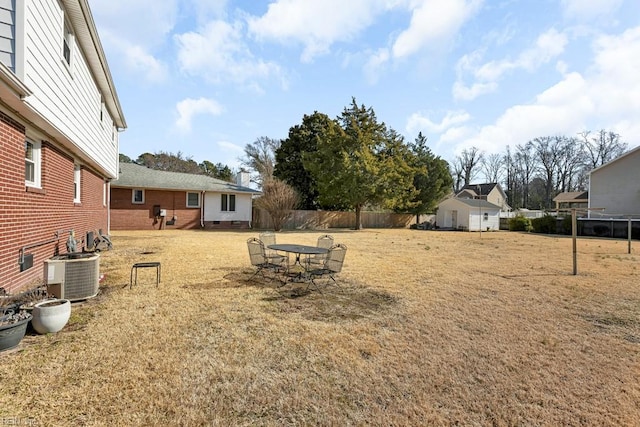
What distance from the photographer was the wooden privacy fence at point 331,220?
26109mm

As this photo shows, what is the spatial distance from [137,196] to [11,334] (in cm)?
1975

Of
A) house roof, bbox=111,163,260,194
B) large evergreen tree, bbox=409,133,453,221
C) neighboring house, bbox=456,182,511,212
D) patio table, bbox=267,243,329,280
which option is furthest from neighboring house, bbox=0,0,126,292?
neighboring house, bbox=456,182,511,212

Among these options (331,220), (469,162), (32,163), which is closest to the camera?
(32,163)

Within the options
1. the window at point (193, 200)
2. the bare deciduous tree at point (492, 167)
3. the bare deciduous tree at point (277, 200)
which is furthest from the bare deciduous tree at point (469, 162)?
the window at point (193, 200)

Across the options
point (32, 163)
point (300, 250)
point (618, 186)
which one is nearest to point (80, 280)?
point (32, 163)

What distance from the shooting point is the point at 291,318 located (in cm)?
482

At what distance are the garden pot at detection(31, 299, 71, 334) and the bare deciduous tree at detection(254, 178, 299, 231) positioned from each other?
19236 millimetres

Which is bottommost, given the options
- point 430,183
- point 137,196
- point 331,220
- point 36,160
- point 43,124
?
point 331,220

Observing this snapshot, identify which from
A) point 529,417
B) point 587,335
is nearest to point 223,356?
point 529,417

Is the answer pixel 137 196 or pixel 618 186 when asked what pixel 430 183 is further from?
pixel 137 196

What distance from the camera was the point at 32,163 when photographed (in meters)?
6.15

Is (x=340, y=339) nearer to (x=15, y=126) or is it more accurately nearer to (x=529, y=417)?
(x=529, y=417)

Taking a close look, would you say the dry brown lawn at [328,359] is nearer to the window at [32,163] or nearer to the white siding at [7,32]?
the window at [32,163]

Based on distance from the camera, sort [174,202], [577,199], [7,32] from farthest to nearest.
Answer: [577,199] → [174,202] → [7,32]
